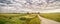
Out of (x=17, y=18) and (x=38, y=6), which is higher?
(x=38, y=6)

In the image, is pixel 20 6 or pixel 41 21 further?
pixel 20 6

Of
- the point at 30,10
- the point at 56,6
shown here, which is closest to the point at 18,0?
the point at 30,10

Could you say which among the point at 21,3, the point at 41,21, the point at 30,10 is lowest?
the point at 41,21

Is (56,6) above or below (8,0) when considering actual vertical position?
Result: below

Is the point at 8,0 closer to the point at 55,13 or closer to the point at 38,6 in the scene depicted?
the point at 38,6

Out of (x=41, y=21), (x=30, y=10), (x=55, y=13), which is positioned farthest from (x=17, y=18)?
(x=55, y=13)

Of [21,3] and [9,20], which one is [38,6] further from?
[9,20]
